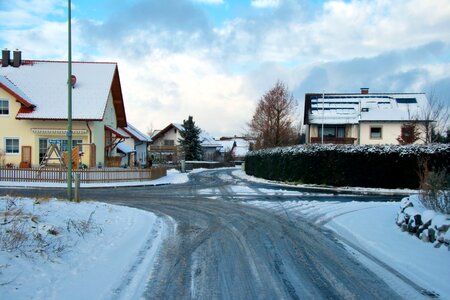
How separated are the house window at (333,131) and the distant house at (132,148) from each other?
784 inches

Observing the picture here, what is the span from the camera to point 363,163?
28328 millimetres

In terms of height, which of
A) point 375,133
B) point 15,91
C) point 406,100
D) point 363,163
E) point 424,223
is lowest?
point 424,223

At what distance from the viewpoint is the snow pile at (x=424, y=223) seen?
8.48m

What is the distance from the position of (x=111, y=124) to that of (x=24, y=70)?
28.6 ft

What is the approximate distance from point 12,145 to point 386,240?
106ft

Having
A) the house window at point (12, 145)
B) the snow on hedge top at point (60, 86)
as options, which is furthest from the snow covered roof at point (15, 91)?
the house window at point (12, 145)

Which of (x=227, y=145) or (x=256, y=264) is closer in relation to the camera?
(x=256, y=264)

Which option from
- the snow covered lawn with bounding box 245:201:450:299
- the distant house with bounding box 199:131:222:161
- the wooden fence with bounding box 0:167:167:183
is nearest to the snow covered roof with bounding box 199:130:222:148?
the distant house with bounding box 199:131:222:161

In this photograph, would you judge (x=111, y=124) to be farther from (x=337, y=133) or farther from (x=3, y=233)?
(x=3, y=233)

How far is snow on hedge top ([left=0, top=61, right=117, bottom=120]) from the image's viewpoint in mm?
34031

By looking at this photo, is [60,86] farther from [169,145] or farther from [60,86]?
[169,145]

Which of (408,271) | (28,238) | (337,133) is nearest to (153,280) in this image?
(28,238)

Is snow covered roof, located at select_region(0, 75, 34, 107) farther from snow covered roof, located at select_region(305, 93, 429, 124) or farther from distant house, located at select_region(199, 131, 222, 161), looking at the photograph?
distant house, located at select_region(199, 131, 222, 161)

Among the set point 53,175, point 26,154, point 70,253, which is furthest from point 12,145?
point 70,253
